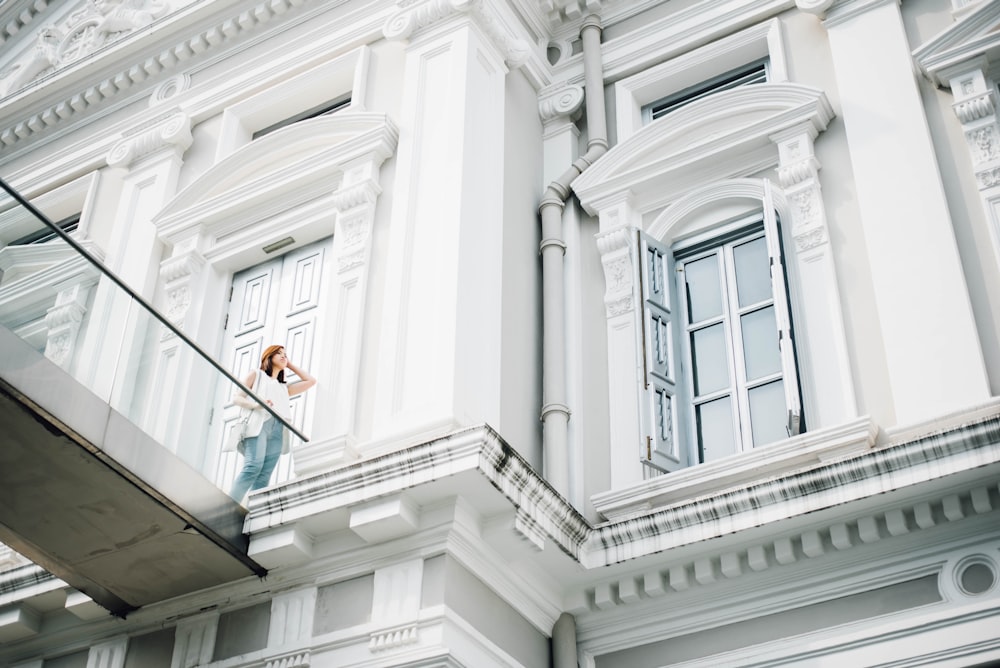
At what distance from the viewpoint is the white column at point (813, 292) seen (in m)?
9.65

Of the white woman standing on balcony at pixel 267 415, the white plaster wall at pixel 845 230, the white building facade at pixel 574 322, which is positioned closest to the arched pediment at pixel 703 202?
the white building facade at pixel 574 322

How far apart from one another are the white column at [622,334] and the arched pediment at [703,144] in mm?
224

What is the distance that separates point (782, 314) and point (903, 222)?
1.17 meters

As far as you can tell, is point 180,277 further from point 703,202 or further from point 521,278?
point 703,202

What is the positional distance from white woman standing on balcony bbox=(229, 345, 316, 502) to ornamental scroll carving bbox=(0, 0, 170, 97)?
7.03 metres

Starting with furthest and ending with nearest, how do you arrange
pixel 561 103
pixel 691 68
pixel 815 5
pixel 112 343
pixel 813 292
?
1. pixel 561 103
2. pixel 691 68
3. pixel 815 5
4. pixel 813 292
5. pixel 112 343

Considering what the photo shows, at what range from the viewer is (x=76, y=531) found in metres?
8.89

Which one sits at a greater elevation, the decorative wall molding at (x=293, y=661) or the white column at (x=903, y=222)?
the white column at (x=903, y=222)

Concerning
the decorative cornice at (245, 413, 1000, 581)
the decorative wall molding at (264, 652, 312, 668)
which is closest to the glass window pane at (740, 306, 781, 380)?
the decorative cornice at (245, 413, 1000, 581)

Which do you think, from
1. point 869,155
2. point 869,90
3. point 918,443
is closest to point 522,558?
point 918,443

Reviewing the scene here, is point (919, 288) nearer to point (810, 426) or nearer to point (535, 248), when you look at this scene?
point (810, 426)

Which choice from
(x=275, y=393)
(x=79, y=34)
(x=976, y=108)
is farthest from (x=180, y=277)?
(x=976, y=108)

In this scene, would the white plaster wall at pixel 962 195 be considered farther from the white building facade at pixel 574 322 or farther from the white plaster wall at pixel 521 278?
the white plaster wall at pixel 521 278

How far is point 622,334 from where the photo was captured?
36.2ft
